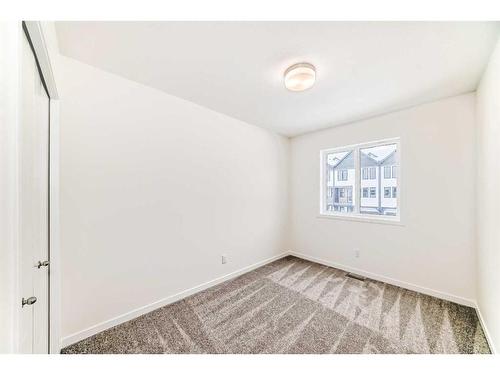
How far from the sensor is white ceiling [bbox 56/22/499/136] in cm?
131

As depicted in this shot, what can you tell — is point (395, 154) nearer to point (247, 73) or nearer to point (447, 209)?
point (447, 209)

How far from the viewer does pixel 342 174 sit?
10.7 ft

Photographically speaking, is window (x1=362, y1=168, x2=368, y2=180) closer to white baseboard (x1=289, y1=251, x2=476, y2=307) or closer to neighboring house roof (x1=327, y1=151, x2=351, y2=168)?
neighboring house roof (x1=327, y1=151, x2=351, y2=168)

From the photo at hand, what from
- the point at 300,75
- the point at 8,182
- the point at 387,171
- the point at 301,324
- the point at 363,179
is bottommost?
the point at 301,324

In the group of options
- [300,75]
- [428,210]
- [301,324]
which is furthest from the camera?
[428,210]

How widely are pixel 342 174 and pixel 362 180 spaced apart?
0.33m

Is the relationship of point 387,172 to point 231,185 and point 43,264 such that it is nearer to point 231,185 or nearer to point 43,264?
point 231,185

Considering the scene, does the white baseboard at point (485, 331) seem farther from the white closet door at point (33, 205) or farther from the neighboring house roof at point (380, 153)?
the white closet door at point (33, 205)

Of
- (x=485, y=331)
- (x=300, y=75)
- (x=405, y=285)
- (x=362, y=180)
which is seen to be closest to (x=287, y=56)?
(x=300, y=75)

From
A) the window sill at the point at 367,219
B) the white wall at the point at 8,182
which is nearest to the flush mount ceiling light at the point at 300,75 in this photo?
the white wall at the point at 8,182

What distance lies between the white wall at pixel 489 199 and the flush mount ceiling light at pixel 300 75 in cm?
128

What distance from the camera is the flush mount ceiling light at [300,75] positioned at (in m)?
A: 1.64

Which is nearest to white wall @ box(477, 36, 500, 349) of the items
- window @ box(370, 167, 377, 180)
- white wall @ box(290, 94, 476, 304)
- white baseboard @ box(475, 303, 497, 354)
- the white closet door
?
white baseboard @ box(475, 303, 497, 354)

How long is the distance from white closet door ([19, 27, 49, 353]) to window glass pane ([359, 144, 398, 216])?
11.2ft
